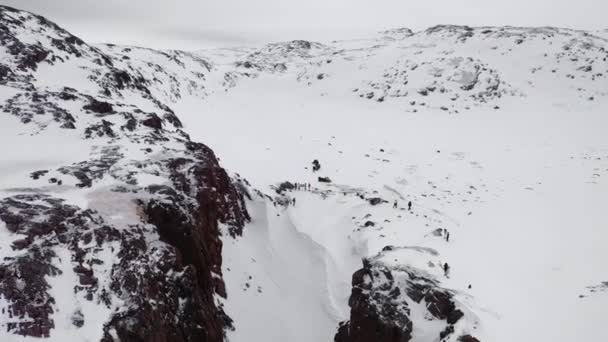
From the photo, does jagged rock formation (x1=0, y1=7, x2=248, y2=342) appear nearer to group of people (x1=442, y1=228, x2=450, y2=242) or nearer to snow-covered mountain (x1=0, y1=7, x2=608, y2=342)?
snow-covered mountain (x1=0, y1=7, x2=608, y2=342)

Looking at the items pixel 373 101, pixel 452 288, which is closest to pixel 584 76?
pixel 373 101

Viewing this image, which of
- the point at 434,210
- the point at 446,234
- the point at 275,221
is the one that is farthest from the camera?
the point at 434,210

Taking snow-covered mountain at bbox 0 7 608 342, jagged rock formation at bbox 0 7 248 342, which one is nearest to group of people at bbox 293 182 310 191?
snow-covered mountain at bbox 0 7 608 342

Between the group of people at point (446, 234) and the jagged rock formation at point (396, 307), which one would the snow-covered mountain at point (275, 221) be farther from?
the group of people at point (446, 234)

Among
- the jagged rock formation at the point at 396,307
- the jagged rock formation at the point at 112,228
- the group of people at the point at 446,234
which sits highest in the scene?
the jagged rock formation at the point at 112,228

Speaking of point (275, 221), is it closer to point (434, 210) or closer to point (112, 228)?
point (434, 210)

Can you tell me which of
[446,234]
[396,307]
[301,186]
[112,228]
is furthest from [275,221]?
[112,228]

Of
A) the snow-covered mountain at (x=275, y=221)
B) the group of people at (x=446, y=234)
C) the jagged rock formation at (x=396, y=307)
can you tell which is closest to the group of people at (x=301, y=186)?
the snow-covered mountain at (x=275, y=221)

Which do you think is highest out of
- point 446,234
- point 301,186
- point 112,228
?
point 112,228
